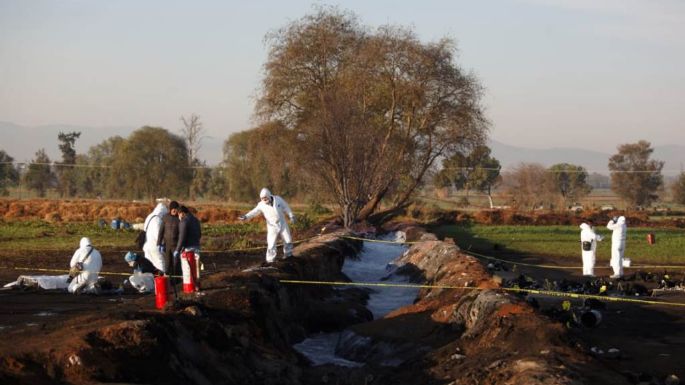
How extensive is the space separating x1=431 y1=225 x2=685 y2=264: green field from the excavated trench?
1822 centimetres

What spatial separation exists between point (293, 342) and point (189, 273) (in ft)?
6.59

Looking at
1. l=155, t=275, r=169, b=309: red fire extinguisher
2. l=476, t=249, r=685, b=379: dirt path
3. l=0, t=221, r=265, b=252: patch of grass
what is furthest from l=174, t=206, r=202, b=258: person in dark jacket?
l=0, t=221, r=265, b=252: patch of grass

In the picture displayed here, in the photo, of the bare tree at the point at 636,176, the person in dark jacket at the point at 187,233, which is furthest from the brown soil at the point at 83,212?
the bare tree at the point at 636,176

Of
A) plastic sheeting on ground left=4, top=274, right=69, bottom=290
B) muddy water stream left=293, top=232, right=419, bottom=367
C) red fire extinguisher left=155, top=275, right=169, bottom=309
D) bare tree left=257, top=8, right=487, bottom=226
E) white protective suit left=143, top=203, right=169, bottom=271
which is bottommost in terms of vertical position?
muddy water stream left=293, top=232, right=419, bottom=367

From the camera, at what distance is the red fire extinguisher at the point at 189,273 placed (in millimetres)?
16047

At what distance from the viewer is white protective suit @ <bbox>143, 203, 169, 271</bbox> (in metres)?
20.1

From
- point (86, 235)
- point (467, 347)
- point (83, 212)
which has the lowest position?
point (467, 347)

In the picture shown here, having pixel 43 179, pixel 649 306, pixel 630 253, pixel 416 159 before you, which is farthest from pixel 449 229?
pixel 43 179

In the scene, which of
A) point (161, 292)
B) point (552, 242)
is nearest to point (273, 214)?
point (161, 292)

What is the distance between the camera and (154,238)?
792 inches

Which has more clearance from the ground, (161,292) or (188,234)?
(188,234)

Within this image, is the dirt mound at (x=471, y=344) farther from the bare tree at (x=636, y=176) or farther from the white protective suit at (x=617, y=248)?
the bare tree at (x=636, y=176)

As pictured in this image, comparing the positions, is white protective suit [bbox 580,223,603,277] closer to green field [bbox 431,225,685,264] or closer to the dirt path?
the dirt path

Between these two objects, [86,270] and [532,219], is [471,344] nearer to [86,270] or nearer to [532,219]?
[86,270]
